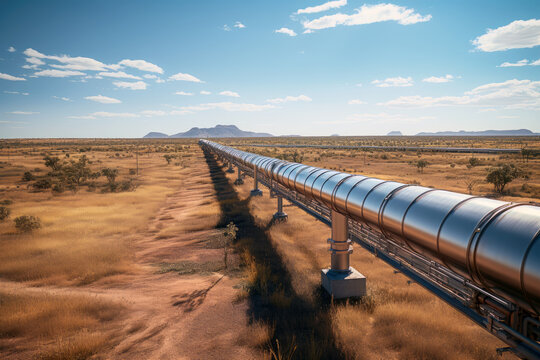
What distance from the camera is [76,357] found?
752 cm

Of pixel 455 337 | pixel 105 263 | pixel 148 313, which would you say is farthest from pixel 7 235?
pixel 455 337

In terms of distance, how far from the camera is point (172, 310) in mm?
9758

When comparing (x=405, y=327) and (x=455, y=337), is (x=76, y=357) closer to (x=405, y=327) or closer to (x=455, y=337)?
(x=405, y=327)

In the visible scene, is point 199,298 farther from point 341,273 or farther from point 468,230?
point 468,230

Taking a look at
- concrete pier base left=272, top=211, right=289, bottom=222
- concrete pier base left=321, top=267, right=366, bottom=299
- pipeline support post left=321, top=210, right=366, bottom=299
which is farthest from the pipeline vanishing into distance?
concrete pier base left=272, top=211, right=289, bottom=222

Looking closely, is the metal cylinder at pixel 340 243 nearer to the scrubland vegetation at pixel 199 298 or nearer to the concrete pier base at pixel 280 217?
the scrubland vegetation at pixel 199 298

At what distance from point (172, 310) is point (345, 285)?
591 centimetres

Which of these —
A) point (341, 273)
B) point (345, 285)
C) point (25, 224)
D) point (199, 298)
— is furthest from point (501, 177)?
point (25, 224)

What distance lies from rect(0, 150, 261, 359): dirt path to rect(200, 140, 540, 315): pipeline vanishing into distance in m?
5.02

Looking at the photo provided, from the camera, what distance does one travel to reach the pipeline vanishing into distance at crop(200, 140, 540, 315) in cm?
409

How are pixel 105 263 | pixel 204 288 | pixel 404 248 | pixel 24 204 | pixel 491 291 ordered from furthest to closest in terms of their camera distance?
pixel 24 204
pixel 105 263
pixel 204 288
pixel 404 248
pixel 491 291

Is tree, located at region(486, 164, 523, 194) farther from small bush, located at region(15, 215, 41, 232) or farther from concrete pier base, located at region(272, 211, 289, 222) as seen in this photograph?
small bush, located at region(15, 215, 41, 232)

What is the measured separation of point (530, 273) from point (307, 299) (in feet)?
23.8

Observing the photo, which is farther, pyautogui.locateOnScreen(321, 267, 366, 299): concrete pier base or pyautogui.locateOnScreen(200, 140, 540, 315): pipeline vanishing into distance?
pyautogui.locateOnScreen(321, 267, 366, 299): concrete pier base
